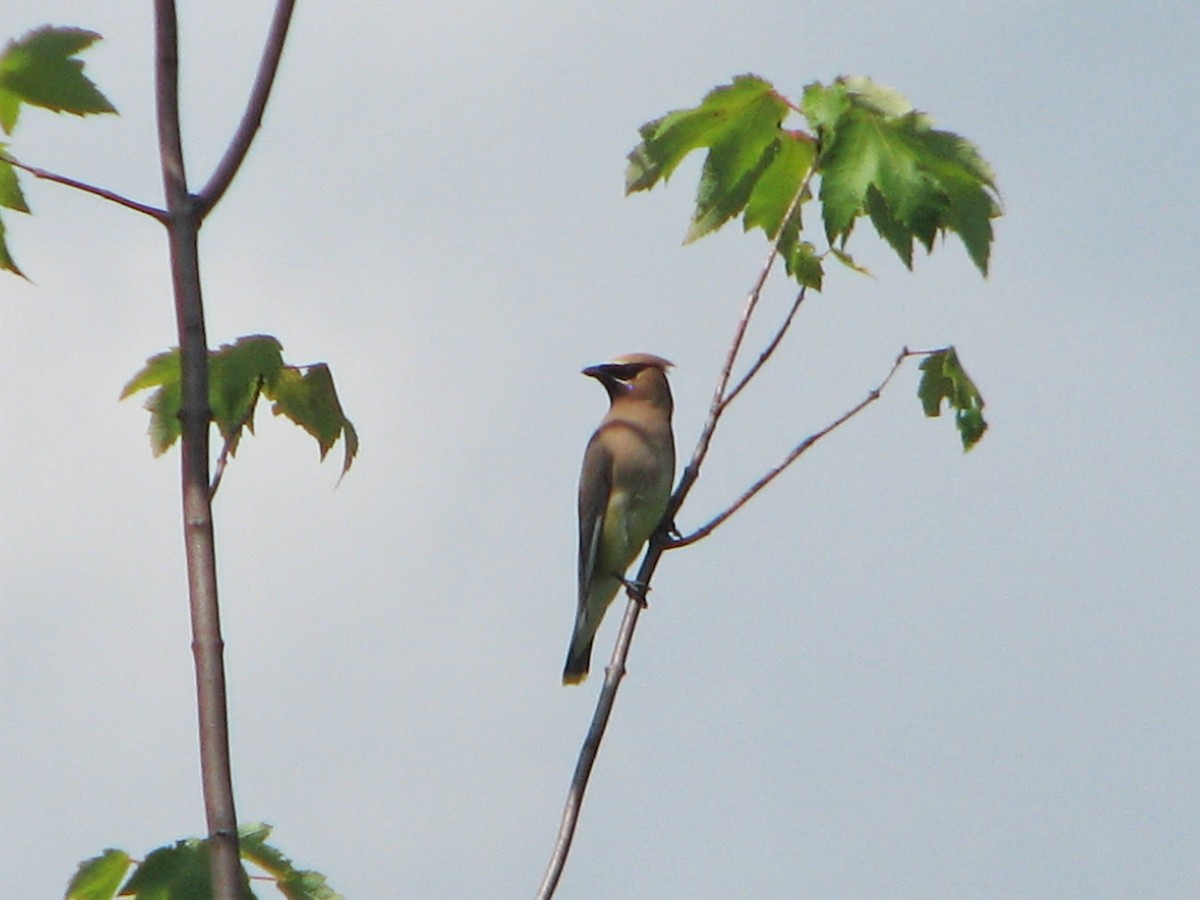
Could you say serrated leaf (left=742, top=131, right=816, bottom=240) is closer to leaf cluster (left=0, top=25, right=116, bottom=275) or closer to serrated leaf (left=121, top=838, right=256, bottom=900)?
leaf cluster (left=0, top=25, right=116, bottom=275)

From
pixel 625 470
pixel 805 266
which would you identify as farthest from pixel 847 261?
pixel 625 470

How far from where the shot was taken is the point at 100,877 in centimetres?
322

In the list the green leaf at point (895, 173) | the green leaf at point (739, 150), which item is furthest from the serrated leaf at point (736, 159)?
the green leaf at point (895, 173)

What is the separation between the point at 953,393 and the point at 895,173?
0.77 meters

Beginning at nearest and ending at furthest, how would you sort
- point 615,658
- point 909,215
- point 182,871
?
point 182,871 → point 615,658 → point 909,215

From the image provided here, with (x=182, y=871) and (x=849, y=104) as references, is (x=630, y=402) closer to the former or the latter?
(x=849, y=104)

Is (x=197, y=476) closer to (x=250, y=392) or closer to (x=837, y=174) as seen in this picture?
(x=250, y=392)

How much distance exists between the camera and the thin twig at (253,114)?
2496 mm

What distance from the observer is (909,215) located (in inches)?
144

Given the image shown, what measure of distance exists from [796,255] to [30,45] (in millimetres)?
1617

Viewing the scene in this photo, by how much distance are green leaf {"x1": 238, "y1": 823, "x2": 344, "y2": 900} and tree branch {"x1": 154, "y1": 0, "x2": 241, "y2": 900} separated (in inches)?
44.7

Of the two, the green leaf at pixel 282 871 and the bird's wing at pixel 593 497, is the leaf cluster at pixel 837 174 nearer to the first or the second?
the green leaf at pixel 282 871

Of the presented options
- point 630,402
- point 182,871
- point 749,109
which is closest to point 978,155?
point 749,109

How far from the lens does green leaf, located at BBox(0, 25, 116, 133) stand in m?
3.34
